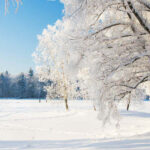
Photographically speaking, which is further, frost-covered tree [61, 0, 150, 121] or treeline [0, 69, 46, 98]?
treeline [0, 69, 46, 98]

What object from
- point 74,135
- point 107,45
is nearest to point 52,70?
point 74,135

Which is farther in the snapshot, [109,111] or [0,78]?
[0,78]

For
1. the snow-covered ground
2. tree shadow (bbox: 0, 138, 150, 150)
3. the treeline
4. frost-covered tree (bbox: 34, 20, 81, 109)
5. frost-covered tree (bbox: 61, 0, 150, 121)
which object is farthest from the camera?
the treeline

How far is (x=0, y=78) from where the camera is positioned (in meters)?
69.4

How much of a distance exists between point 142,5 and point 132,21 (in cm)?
56

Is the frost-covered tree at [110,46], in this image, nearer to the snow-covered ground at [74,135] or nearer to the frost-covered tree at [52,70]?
the snow-covered ground at [74,135]

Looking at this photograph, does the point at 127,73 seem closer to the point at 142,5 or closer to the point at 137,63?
the point at 137,63

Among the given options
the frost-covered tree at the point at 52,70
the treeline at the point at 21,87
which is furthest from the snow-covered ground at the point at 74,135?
the treeline at the point at 21,87

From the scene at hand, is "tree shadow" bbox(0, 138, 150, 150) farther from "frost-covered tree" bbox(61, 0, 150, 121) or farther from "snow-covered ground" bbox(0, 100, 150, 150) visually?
"frost-covered tree" bbox(61, 0, 150, 121)

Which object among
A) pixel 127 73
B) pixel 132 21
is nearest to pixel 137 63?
pixel 127 73

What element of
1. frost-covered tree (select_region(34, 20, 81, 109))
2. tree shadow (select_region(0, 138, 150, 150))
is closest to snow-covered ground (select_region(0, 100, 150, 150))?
tree shadow (select_region(0, 138, 150, 150))

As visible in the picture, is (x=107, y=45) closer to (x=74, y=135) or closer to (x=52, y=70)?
(x=74, y=135)

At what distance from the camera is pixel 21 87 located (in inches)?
2662

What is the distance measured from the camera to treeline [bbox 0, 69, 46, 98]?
66.0m
